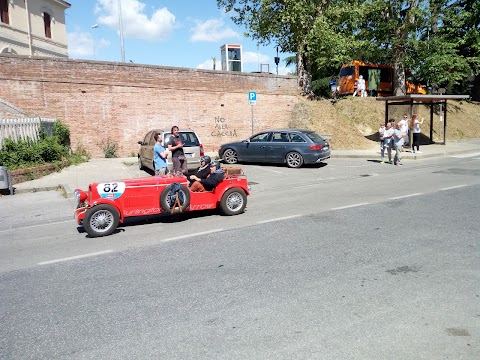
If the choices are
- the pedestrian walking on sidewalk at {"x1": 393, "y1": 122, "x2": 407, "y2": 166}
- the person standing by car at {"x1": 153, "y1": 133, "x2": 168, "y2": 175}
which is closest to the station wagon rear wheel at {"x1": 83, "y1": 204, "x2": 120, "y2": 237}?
the person standing by car at {"x1": 153, "y1": 133, "x2": 168, "y2": 175}

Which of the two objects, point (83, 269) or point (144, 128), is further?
point (144, 128)

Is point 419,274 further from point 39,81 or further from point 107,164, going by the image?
point 39,81

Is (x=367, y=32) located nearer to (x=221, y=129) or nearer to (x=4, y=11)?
(x=221, y=129)

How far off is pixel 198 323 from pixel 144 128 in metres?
18.0

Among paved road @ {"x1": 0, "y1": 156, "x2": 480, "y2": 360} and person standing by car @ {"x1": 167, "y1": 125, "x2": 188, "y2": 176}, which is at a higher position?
person standing by car @ {"x1": 167, "y1": 125, "x2": 188, "y2": 176}

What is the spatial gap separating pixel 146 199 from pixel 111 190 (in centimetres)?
67

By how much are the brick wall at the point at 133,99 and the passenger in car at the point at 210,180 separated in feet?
42.3

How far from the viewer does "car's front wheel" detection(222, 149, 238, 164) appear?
58.9 ft

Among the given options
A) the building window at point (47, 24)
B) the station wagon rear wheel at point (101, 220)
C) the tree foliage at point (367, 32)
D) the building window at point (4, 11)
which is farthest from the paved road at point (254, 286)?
the building window at point (47, 24)

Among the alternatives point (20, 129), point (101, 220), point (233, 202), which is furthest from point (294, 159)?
point (101, 220)

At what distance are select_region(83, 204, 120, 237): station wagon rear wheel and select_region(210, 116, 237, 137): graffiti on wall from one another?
15.7m

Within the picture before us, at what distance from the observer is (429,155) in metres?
19.3

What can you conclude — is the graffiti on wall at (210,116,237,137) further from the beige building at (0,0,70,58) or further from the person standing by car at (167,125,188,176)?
the beige building at (0,0,70,58)

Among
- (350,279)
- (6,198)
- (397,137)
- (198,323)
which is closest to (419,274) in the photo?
(350,279)
